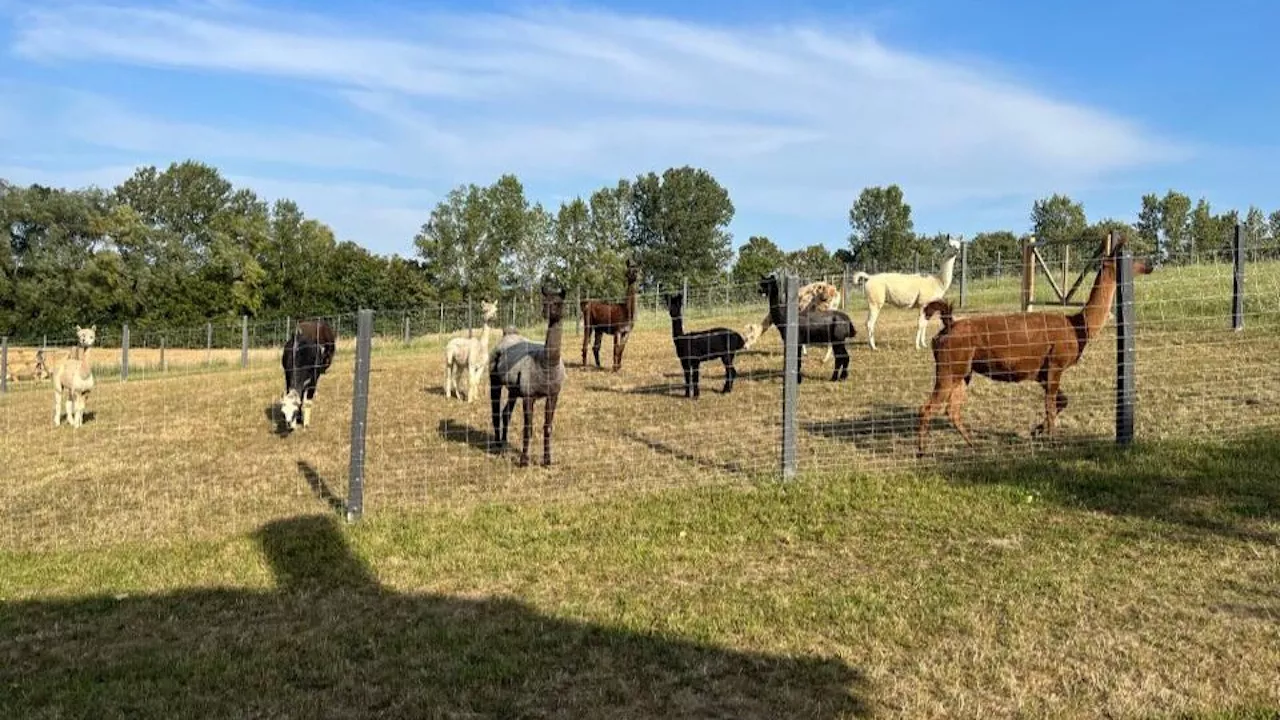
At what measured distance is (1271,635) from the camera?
437 cm

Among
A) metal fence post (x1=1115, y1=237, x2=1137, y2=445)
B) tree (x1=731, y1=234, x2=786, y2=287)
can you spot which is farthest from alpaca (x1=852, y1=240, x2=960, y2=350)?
tree (x1=731, y1=234, x2=786, y2=287)

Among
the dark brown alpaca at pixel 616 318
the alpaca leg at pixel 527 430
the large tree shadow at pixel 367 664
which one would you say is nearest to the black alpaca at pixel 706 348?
the dark brown alpaca at pixel 616 318

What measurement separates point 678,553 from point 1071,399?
6522mm

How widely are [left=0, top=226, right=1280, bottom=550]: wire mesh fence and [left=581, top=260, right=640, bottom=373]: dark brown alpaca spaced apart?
0.46 metres

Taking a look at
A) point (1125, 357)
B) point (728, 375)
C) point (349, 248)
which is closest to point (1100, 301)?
point (1125, 357)

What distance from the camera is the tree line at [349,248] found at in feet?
185

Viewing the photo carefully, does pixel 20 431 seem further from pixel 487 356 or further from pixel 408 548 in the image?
pixel 408 548

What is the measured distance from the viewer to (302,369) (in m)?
12.9

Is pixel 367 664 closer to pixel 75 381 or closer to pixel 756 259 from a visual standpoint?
pixel 75 381

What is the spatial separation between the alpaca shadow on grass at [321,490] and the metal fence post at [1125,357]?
7.21m

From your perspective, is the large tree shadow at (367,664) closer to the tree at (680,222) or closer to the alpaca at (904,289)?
the alpaca at (904,289)

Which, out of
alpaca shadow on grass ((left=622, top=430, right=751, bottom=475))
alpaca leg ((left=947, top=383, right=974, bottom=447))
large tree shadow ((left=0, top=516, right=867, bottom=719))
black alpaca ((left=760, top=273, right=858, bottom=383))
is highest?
black alpaca ((left=760, top=273, right=858, bottom=383))

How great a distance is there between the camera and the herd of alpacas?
8.66 meters

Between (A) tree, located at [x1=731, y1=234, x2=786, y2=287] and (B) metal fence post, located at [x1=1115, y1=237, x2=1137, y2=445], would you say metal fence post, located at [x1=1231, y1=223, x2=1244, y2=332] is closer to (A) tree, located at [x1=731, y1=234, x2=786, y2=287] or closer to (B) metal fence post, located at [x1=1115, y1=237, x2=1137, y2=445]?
(B) metal fence post, located at [x1=1115, y1=237, x2=1137, y2=445]
